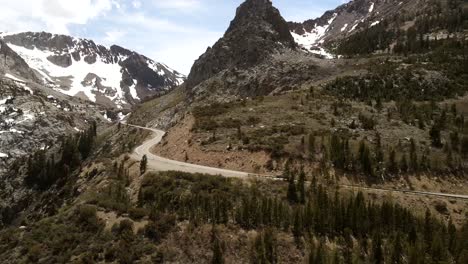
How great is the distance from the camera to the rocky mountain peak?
11131cm

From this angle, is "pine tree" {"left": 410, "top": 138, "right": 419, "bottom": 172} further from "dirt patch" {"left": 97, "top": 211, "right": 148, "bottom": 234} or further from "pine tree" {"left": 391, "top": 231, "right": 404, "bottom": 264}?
"dirt patch" {"left": 97, "top": 211, "right": 148, "bottom": 234}

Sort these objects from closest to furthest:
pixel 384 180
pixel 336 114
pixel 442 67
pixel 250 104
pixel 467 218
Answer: pixel 467 218 < pixel 384 180 < pixel 336 114 < pixel 250 104 < pixel 442 67

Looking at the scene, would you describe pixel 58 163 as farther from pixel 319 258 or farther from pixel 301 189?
pixel 319 258

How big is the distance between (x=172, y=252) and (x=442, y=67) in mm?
63246

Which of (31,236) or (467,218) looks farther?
(467,218)

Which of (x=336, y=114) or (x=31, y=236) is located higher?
(x=336, y=114)

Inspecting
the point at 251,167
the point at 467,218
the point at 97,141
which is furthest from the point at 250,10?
the point at 467,218

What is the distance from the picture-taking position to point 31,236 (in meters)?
30.0

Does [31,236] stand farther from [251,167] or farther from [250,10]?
[250,10]

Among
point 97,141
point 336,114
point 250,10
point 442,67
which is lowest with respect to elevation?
point 97,141

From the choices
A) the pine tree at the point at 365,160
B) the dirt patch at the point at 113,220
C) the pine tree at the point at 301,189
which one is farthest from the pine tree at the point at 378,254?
the dirt patch at the point at 113,220

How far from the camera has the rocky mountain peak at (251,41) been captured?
111312 mm

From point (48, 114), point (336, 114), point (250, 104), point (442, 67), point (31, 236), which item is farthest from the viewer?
point (48, 114)

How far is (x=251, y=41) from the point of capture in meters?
114
